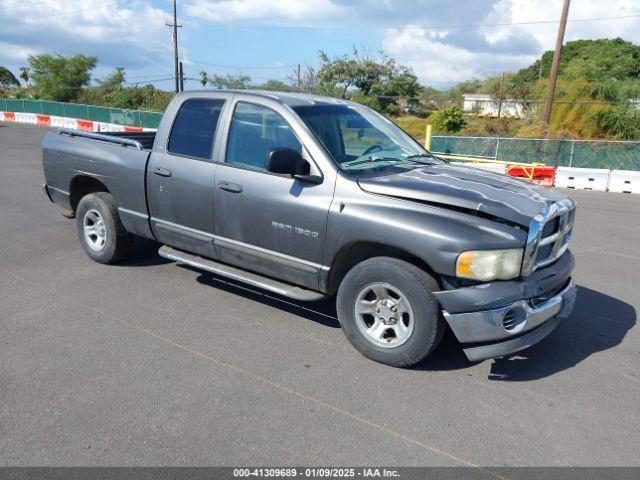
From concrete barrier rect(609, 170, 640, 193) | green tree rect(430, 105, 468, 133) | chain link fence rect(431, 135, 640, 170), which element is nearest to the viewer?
concrete barrier rect(609, 170, 640, 193)

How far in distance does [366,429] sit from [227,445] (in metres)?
0.81

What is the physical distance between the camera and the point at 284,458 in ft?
9.72

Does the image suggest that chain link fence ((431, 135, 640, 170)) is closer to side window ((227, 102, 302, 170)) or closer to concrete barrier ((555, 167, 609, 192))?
concrete barrier ((555, 167, 609, 192))

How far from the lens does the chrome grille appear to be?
12.0 ft

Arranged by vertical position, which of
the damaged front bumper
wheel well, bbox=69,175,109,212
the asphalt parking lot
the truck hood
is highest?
the truck hood

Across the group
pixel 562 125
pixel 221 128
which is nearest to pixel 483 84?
pixel 562 125

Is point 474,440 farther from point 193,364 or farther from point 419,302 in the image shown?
point 193,364

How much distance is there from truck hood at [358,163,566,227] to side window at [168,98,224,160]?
166 cm

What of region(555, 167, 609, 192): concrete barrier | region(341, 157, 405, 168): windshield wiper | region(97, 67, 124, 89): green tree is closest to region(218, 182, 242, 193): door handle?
region(341, 157, 405, 168): windshield wiper

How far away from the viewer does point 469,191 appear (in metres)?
3.96

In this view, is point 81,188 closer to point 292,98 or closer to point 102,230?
point 102,230

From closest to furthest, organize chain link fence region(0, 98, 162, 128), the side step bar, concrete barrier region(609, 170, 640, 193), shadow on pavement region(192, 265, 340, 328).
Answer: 1. the side step bar
2. shadow on pavement region(192, 265, 340, 328)
3. concrete barrier region(609, 170, 640, 193)
4. chain link fence region(0, 98, 162, 128)

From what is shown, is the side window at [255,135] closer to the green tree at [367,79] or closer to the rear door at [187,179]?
the rear door at [187,179]

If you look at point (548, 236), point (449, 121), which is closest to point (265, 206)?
point (548, 236)
